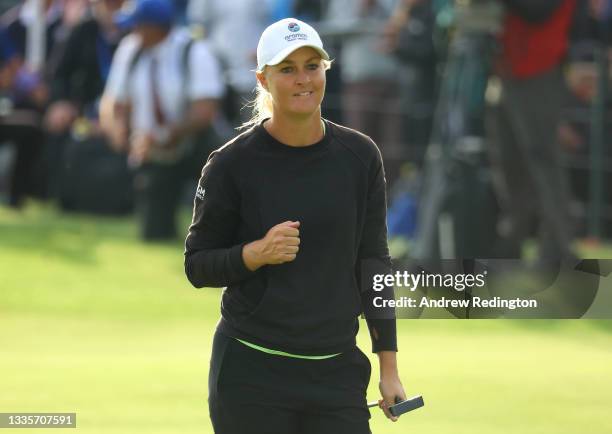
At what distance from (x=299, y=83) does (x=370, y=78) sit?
385 inches

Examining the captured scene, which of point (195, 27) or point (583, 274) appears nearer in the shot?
point (583, 274)

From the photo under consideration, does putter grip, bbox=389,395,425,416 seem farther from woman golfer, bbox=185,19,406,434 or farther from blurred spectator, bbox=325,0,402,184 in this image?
blurred spectator, bbox=325,0,402,184

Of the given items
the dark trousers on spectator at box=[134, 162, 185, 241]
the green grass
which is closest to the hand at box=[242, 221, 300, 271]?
the green grass

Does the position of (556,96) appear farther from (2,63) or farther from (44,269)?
A: (2,63)

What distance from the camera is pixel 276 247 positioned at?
4301 mm

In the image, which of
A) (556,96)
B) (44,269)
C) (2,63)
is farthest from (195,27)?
(556,96)

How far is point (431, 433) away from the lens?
6.65 m

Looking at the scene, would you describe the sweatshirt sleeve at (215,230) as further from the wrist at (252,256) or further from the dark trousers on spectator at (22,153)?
the dark trousers on spectator at (22,153)

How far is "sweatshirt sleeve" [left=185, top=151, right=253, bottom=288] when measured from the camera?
14.6ft

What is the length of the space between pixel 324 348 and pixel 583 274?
7.35ft

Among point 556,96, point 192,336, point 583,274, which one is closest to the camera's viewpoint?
point 583,274

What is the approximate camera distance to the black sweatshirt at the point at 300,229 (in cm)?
443

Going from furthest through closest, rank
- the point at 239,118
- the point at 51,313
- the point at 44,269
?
the point at 239,118
the point at 44,269
the point at 51,313

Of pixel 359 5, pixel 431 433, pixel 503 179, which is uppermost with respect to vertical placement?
pixel 359 5
